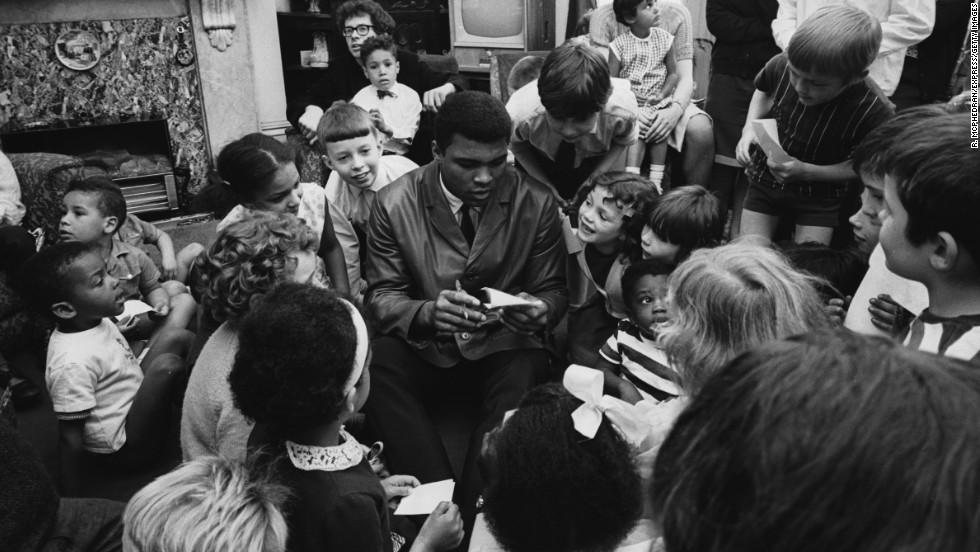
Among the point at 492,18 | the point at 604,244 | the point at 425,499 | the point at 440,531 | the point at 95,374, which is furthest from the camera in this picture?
the point at 492,18

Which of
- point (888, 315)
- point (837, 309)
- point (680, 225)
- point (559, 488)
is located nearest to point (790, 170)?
point (680, 225)

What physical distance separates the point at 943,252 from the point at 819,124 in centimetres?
137

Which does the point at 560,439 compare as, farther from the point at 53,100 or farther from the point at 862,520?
the point at 53,100

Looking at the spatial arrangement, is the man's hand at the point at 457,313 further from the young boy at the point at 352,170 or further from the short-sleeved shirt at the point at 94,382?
the short-sleeved shirt at the point at 94,382

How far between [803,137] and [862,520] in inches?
91.4

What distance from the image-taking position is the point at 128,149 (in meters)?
5.57

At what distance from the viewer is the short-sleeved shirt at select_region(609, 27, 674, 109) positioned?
385 centimetres

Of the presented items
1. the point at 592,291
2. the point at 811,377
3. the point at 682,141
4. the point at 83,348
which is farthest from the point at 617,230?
the point at 811,377

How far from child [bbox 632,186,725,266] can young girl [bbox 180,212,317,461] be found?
1.18 m

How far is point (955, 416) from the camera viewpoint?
55cm

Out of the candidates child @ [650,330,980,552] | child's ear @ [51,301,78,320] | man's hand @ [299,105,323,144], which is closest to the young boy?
man's hand @ [299,105,323,144]

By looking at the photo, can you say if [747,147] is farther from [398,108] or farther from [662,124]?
[398,108]

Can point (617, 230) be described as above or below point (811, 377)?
below

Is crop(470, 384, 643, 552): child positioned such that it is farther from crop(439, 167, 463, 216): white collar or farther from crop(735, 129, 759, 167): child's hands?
crop(735, 129, 759, 167): child's hands
